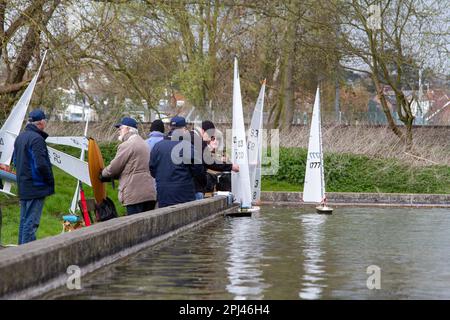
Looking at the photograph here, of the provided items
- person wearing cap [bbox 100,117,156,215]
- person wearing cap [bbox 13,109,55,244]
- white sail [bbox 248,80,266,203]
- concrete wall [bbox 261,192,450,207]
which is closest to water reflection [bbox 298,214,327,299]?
person wearing cap [bbox 100,117,156,215]

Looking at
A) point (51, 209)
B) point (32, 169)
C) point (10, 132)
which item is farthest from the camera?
point (51, 209)

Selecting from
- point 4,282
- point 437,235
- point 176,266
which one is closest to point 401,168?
point 437,235

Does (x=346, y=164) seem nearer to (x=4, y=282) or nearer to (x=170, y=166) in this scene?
(x=170, y=166)

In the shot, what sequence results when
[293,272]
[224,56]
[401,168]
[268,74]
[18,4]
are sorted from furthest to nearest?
[268,74]
[224,56]
[401,168]
[18,4]
[293,272]

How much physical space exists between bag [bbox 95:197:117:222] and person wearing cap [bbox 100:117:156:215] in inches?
8.2

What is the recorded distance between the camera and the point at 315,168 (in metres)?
27.5

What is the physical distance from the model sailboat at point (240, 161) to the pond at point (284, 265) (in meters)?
3.41

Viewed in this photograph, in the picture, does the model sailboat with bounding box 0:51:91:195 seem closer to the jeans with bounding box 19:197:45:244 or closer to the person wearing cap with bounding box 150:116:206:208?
the person wearing cap with bounding box 150:116:206:208

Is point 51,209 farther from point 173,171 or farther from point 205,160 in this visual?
point 173,171

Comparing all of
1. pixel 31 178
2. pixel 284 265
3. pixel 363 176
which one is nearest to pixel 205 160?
pixel 31 178

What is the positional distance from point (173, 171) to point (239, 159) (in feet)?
23.1

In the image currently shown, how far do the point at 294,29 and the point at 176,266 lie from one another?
31.1 m

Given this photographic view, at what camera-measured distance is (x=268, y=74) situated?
5766cm

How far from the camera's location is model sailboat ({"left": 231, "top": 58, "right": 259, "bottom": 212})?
23016 millimetres
